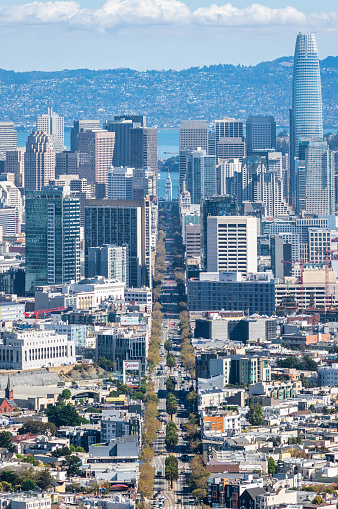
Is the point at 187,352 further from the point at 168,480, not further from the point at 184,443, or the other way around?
the point at 168,480

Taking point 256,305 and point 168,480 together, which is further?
point 256,305

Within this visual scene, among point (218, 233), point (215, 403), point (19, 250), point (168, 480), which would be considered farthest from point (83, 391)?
point (19, 250)

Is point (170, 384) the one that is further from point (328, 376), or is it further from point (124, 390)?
point (328, 376)

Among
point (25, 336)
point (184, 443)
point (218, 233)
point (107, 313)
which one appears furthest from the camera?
point (218, 233)

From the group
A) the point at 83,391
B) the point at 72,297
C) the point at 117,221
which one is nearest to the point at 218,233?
the point at 117,221

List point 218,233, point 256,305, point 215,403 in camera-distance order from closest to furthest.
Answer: point 215,403, point 256,305, point 218,233

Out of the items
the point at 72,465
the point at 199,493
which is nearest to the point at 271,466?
the point at 199,493

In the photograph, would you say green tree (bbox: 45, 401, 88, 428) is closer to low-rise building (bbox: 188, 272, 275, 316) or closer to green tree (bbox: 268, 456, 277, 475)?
green tree (bbox: 268, 456, 277, 475)
